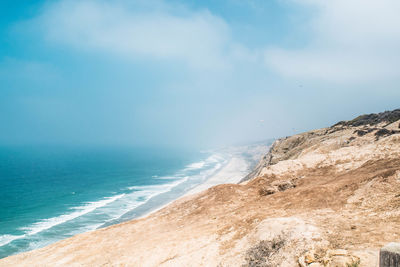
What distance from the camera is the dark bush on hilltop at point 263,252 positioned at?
1190cm

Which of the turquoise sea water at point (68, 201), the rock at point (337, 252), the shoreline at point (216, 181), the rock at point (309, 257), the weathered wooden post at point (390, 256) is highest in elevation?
the weathered wooden post at point (390, 256)

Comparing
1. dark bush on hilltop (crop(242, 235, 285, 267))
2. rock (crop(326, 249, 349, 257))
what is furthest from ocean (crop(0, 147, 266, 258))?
rock (crop(326, 249, 349, 257))

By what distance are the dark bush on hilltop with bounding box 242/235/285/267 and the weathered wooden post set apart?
5.42 meters

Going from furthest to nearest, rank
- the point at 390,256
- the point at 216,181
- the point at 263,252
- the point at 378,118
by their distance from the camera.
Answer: the point at 216,181
the point at 378,118
the point at 263,252
the point at 390,256

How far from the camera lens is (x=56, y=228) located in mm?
52062

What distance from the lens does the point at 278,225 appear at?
13750 millimetres

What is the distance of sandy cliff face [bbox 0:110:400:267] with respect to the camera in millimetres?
11336

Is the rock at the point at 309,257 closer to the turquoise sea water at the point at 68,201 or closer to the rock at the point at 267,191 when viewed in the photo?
the rock at the point at 267,191

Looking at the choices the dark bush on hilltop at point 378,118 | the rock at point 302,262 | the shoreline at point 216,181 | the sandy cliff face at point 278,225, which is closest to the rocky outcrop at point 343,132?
the dark bush on hilltop at point 378,118

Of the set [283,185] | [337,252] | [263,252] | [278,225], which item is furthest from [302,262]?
[283,185]

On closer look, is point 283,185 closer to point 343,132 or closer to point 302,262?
point 302,262

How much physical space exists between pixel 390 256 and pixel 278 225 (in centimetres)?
731

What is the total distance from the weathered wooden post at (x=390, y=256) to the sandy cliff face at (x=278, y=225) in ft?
7.08

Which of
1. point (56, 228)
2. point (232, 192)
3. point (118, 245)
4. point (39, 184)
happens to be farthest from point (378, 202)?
point (39, 184)
